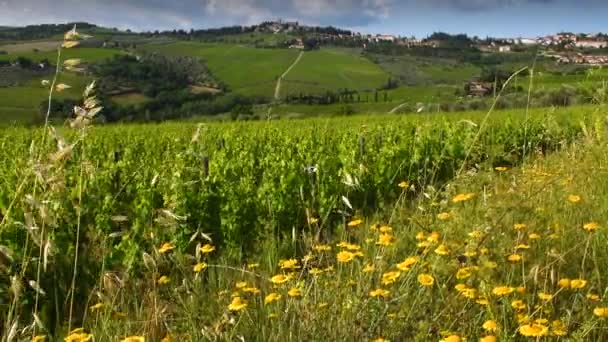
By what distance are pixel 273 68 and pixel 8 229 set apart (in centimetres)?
9186

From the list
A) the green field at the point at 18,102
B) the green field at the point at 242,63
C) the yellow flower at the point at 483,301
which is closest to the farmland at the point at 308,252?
the yellow flower at the point at 483,301

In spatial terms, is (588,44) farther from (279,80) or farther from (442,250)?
(279,80)

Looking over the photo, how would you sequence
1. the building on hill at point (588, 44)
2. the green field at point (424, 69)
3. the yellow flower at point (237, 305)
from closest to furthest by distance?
the yellow flower at point (237, 305) → the building on hill at point (588, 44) → the green field at point (424, 69)

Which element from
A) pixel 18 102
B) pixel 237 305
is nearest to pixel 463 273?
pixel 237 305

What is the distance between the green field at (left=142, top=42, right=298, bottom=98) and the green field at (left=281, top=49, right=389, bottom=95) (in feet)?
8.64

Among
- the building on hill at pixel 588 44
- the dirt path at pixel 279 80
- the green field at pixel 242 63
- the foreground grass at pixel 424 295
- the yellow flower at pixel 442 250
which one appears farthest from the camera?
the green field at pixel 242 63

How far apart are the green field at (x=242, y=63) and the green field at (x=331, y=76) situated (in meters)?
2.63

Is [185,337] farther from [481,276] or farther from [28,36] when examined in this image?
[28,36]

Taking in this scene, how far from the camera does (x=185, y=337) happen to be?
3.15 m

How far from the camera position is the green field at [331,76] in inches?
3356

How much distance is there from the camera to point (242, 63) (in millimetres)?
99688

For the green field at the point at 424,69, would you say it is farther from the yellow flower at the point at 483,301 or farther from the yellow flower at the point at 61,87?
the yellow flower at the point at 61,87

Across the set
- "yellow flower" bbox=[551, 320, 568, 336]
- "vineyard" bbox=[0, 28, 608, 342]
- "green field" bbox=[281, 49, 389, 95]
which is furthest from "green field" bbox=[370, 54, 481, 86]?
"yellow flower" bbox=[551, 320, 568, 336]

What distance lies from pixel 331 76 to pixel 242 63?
16029 mm
